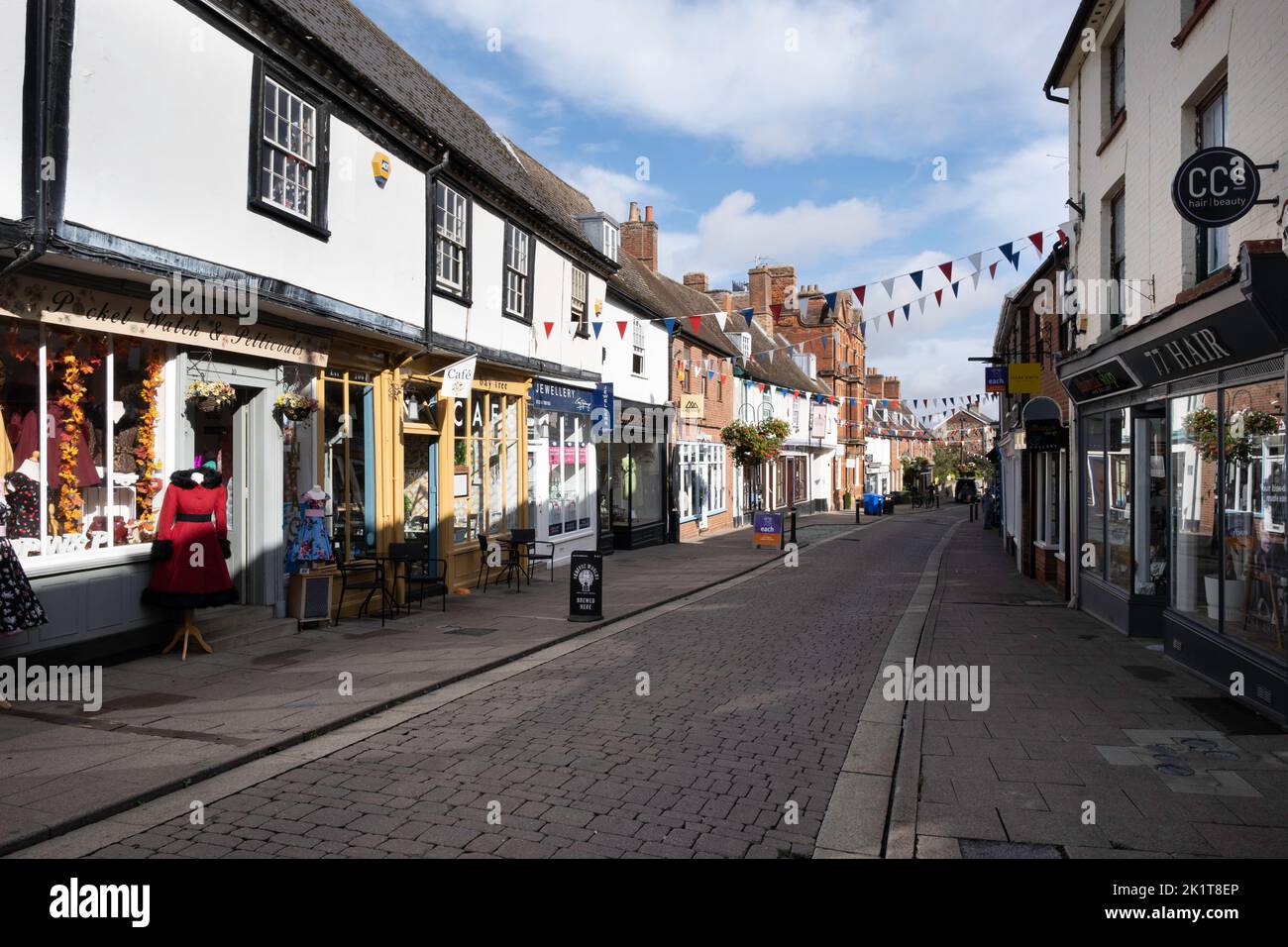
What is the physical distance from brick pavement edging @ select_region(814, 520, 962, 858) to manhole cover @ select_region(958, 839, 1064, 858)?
1.04 feet

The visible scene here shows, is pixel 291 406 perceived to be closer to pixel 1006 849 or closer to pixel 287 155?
pixel 287 155

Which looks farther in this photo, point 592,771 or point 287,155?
point 287,155

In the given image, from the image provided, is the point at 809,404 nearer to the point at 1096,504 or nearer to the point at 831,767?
the point at 1096,504

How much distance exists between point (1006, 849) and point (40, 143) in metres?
8.37

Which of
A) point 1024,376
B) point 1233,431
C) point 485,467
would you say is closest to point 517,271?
point 485,467

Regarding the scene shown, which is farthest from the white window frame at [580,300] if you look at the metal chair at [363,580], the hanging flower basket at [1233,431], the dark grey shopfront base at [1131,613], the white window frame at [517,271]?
the hanging flower basket at [1233,431]

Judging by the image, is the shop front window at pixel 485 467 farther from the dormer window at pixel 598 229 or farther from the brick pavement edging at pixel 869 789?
the brick pavement edging at pixel 869 789

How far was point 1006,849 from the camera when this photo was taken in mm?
4703

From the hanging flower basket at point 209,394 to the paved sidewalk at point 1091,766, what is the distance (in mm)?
7270

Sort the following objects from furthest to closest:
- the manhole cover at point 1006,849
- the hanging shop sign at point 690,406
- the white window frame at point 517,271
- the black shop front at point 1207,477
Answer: the hanging shop sign at point 690,406 → the white window frame at point 517,271 → the black shop front at point 1207,477 → the manhole cover at point 1006,849

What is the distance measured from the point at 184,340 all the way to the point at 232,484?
1.90 meters

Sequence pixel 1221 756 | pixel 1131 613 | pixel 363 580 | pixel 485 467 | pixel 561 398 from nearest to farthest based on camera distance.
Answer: pixel 1221 756
pixel 1131 613
pixel 363 580
pixel 485 467
pixel 561 398

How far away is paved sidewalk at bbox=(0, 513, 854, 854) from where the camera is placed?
5.22 metres

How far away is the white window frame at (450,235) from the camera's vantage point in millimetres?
13398
